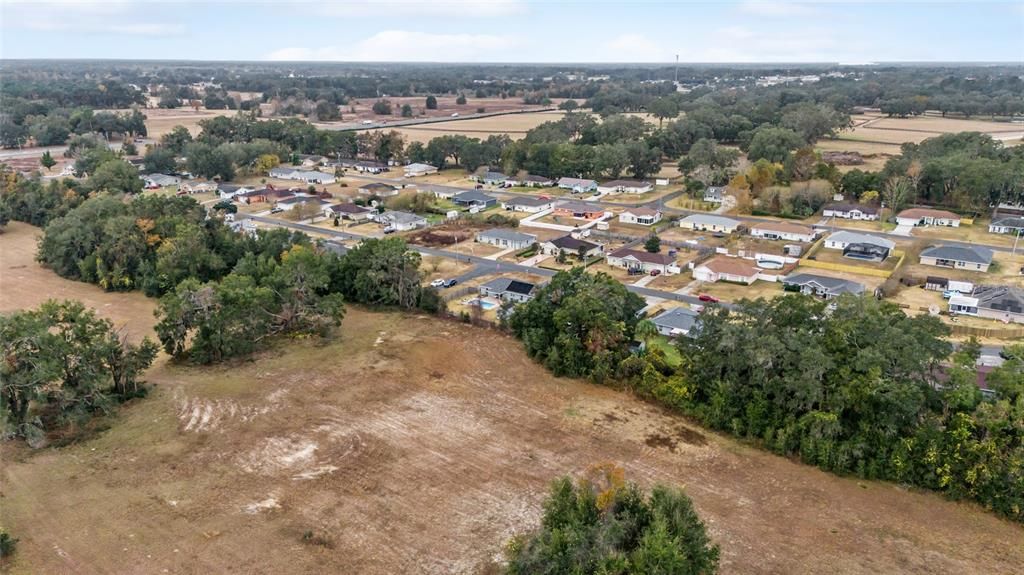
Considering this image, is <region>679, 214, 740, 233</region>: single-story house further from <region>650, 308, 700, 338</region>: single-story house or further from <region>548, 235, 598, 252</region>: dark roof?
<region>650, 308, 700, 338</region>: single-story house

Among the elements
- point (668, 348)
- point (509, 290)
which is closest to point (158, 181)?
point (509, 290)

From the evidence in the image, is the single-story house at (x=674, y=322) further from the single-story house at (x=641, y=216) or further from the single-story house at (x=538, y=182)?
the single-story house at (x=538, y=182)

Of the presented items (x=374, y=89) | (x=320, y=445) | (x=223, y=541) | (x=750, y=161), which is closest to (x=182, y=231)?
(x=320, y=445)

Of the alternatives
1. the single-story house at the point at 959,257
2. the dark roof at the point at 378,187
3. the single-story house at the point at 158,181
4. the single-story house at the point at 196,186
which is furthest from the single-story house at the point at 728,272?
the single-story house at the point at 158,181

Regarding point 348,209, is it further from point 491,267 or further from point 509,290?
point 509,290

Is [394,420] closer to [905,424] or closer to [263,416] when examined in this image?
[263,416]

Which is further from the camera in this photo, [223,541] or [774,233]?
[774,233]
